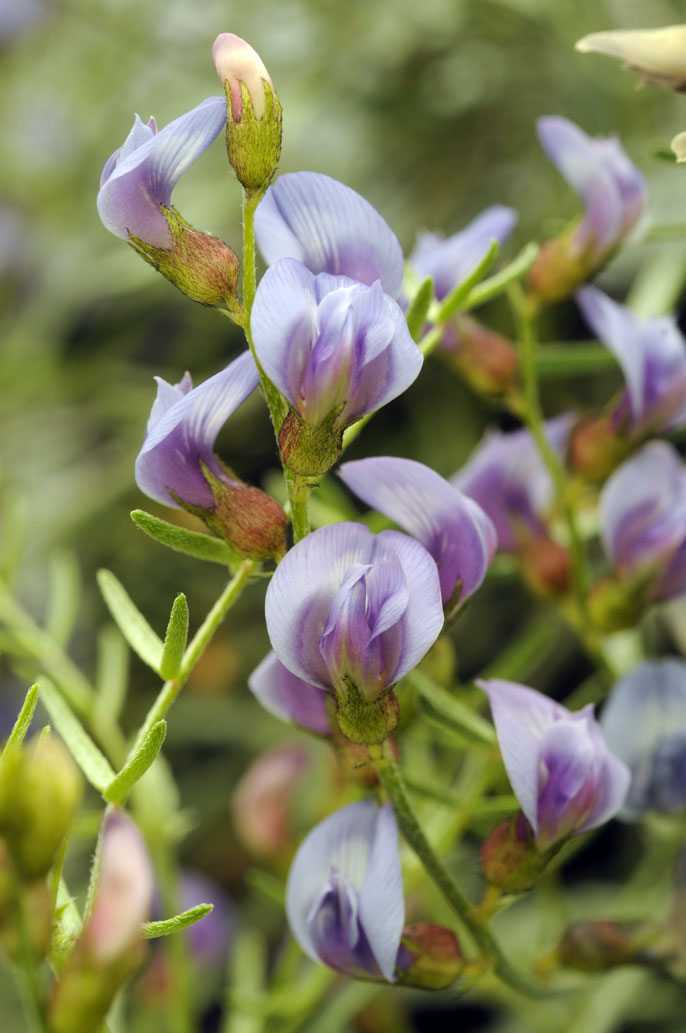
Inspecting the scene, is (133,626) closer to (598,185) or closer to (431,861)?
(431,861)

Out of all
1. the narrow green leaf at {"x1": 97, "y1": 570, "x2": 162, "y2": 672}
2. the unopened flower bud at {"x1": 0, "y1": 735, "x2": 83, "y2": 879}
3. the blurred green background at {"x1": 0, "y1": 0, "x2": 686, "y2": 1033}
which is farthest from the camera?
the blurred green background at {"x1": 0, "y1": 0, "x2": 686, "y2": 1033}

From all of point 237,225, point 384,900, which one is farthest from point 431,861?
point 237,225

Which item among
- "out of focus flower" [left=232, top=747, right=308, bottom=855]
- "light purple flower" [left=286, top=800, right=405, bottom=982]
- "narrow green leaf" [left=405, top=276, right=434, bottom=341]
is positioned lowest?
"out of focus flower" [left=232, top=747, right=308, bottom=855]

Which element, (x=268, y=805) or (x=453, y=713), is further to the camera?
(x=268, y=805)

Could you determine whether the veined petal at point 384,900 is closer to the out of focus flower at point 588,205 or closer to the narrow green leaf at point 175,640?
the narrow green leaf at point 175,640

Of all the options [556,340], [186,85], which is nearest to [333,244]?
[556,340]

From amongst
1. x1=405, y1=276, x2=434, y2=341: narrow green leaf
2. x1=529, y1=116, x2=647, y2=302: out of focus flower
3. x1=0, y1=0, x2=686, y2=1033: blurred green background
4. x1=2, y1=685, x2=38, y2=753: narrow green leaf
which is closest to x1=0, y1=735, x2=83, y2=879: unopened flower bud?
x1=2, y1=685, x2=38, y2=753: narrow green leaf

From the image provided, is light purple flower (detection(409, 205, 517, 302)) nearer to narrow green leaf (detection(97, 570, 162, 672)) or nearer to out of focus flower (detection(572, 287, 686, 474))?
out of focus flower (detection(572, 287, 686, 474))

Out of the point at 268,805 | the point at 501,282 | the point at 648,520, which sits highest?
the point at 501,282

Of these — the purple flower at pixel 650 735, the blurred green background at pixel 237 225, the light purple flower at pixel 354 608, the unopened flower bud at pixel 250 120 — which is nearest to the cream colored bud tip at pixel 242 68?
the unopened flower bud at pixel 250 120
